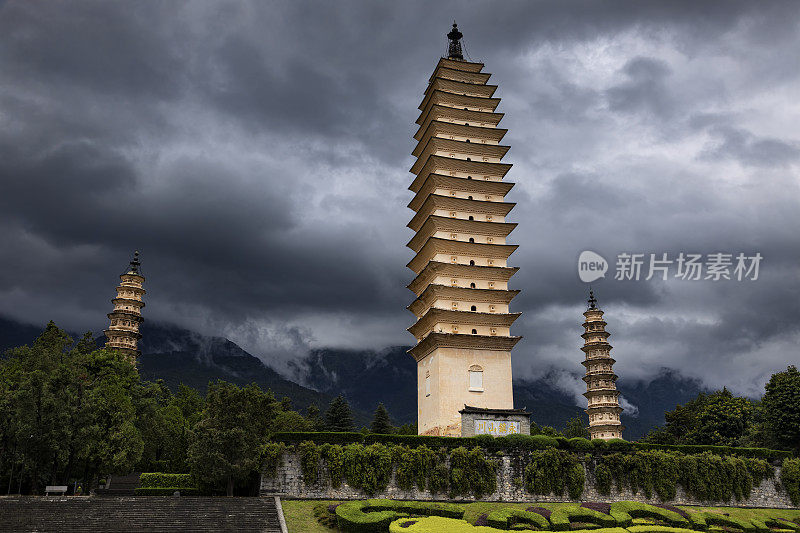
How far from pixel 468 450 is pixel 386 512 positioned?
7.12m

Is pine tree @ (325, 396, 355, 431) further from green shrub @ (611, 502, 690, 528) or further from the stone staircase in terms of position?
green shrub @ (611, 502, 690, 528)

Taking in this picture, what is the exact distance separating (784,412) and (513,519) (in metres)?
27.2

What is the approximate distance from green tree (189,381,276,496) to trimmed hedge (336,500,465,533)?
579 cm

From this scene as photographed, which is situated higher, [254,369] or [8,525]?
[254,369]

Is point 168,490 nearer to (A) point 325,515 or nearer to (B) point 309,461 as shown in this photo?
(B) point 309,461

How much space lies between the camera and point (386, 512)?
2395 cm

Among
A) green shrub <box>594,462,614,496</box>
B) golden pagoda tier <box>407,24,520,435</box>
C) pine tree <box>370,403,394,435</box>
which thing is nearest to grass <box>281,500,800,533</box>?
green shrub <box>594,462,614,496</box>

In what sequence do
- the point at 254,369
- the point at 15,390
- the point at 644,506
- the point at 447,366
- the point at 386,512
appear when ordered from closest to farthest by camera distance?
the point at 386,512 → the point at 644,506 → the point at 15,390 → the point at 447,366 → the point at 254,369

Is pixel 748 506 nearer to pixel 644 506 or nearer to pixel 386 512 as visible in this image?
pixel 644 506

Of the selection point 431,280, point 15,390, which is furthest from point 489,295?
point 15,390

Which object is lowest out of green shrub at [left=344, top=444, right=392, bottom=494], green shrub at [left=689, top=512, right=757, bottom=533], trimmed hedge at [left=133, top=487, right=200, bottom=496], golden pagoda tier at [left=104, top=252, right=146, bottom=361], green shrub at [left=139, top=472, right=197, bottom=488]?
green shrub at [left=689, top=512, right=757, bottom=533]

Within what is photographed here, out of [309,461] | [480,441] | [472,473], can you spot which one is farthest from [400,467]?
[480,441]

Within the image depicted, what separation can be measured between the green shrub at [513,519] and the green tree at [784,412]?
26.0m

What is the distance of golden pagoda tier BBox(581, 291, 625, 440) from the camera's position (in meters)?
56.8
